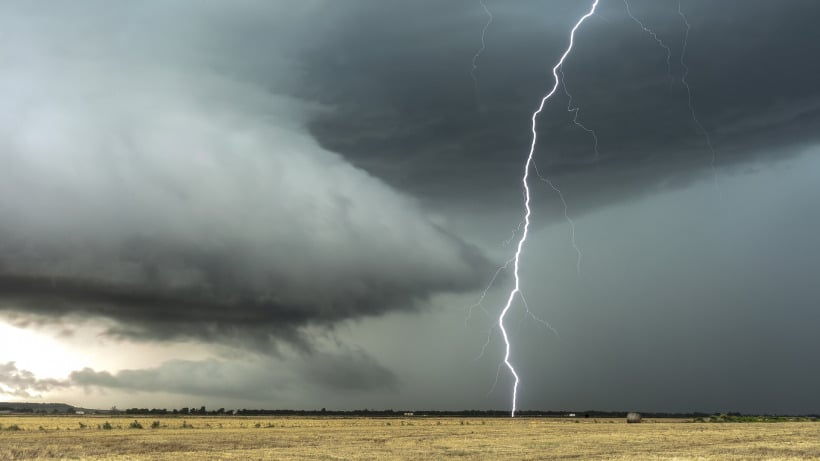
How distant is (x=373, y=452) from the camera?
35.5 metres

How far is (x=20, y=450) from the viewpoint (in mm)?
36375

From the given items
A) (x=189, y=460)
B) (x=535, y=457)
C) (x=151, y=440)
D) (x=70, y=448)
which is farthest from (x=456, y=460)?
(x=151, y=440)

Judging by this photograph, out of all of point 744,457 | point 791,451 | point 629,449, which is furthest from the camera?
point 629,449

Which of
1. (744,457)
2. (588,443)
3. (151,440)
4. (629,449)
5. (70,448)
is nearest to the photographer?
(744,457)

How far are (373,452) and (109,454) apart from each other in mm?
13325

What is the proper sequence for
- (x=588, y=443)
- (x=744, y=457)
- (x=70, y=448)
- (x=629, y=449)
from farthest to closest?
(x=588, y=443) → (x=70, y=448) → (x=629, y=449) → (x=744, y=457)

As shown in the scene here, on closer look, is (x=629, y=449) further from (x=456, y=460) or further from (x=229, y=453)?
(x=229, y=453)

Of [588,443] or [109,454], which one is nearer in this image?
[109,454]

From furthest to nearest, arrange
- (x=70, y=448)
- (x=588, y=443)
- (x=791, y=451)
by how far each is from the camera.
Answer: (x=588, y=443) → (x=70, y=448) → (x=791, y=451)

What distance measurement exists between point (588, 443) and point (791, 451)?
456 inches

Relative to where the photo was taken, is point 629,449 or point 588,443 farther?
point 588,443

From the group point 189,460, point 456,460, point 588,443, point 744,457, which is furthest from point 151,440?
point 744,457

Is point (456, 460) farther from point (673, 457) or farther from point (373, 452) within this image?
point (673, 457)

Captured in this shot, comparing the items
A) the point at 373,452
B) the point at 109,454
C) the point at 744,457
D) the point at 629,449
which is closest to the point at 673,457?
the point at 744,457
